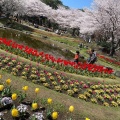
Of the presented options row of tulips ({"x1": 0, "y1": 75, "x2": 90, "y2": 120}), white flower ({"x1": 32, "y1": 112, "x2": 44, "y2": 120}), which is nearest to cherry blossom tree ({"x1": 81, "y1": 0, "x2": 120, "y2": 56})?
row of tulips ({"x1": 0, "y1": 75, "x2": 90, "y2": 120})

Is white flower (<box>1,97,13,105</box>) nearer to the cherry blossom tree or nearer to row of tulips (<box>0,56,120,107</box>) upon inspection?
row of tulips (<box>0,56,120,107</box>)

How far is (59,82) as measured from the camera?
13.6m

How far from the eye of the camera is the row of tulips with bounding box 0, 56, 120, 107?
12.6 metres

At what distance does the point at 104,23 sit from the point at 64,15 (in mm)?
44991

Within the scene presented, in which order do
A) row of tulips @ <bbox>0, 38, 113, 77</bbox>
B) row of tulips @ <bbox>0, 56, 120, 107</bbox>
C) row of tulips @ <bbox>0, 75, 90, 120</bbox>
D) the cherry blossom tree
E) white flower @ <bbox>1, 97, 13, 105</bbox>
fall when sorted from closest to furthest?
1. row of tulips @ <bbox>0, 75, 90, 120</bbox>
2. white flower @ <bbox>1, 97, 13, 105</bbox>
3. row of tulips @ <bbox>0, 56, 120, 107</bbox>
4. row of tulips @ <bbox>0, 38, 113, 77</bbox>
5. the cherry blossom tree

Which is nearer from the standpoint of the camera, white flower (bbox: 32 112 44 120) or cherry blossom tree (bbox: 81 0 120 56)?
white flower (bbox: 32 112 44 120)

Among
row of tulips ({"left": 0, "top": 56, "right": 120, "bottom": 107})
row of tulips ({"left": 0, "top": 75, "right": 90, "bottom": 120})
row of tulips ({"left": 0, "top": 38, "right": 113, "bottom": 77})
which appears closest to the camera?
row of tulips ({"left": 0, "top": 75, "right": 90, "bottom": 120})

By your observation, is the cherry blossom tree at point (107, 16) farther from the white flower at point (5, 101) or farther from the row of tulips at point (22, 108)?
the white flower at point (5, 101)

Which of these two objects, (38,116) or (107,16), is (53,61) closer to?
(38,116)

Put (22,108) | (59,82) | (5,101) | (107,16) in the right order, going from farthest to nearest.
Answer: (107,16)
(59,82)
(5,101)
(22,108)

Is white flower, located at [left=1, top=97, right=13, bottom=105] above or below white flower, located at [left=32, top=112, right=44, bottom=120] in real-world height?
above

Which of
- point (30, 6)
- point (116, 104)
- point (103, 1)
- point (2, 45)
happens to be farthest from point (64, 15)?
point (116, 104)

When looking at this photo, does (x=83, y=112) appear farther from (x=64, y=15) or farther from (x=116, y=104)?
(x=64, y=15)

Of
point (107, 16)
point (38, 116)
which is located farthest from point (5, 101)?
point (107, 16)
